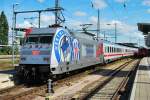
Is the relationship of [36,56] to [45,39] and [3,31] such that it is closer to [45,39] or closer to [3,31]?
[45,39]

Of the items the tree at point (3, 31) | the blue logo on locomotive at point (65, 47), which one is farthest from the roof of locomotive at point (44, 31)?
the tree at point (3, 31)

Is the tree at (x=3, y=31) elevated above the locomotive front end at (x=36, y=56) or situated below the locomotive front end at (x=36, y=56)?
above

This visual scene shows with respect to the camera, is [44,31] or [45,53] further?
[44,31]

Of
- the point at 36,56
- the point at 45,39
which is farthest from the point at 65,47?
the point at 36,56

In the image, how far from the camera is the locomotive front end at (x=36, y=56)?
19.1m

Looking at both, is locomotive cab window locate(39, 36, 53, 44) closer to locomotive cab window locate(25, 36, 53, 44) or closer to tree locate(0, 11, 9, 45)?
locomotive cab window locate(25, 36, 53, 44)

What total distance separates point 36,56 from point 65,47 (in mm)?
2234

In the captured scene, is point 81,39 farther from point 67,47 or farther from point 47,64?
point 47,64

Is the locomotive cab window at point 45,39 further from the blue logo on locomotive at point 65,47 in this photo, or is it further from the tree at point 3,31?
the tree at point 3,31

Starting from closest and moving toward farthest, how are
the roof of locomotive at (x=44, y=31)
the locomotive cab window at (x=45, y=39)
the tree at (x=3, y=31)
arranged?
the locomotive cab window at (x=45, y=39) < the roof of locomotive at (x=44, y=31) < the tree at (x=3, y=31)

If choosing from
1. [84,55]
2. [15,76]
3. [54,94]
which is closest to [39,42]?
[15,76]

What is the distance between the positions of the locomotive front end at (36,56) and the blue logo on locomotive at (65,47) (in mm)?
453

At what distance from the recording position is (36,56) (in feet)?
63.4

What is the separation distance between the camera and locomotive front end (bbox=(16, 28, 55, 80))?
62.7 ft
